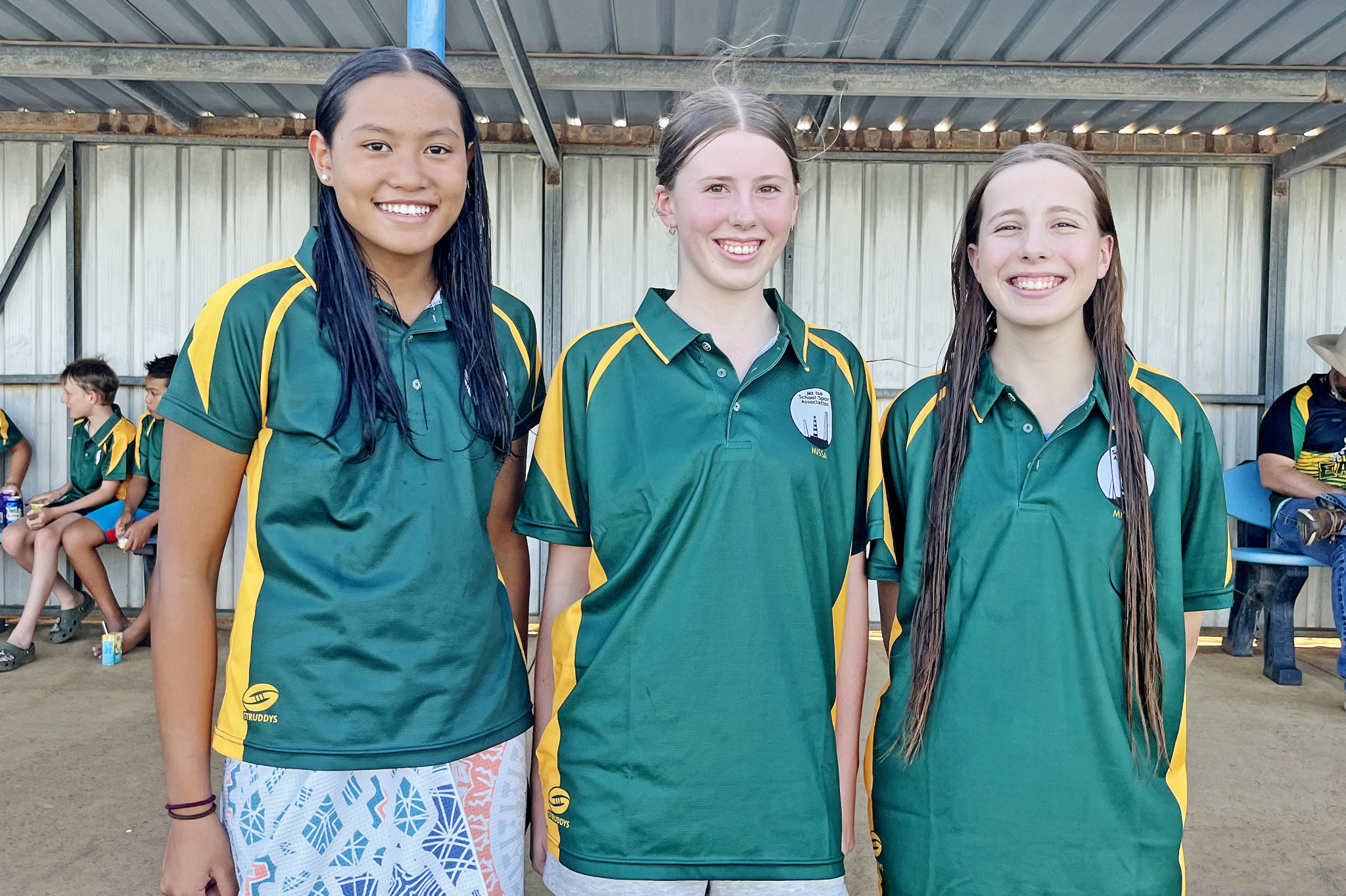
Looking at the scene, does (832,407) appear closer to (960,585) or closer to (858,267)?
(960,585)

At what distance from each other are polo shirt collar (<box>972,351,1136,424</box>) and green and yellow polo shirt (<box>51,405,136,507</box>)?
6.21 m

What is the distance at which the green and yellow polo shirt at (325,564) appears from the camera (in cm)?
149

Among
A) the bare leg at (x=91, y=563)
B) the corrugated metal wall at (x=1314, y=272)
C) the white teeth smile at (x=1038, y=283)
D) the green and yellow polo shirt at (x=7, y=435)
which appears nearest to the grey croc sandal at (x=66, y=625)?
the bare leg at (x=91, y=563)

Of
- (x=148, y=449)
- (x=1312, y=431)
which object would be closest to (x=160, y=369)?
(x=148, y=449)

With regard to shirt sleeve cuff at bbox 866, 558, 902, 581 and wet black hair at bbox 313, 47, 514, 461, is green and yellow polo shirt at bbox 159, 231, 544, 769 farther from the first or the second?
shirt sleeve cuff at bbox 866, 558, 902, 581

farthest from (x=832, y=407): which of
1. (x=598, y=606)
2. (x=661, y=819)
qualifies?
(x=661, y=819)

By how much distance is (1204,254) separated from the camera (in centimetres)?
692

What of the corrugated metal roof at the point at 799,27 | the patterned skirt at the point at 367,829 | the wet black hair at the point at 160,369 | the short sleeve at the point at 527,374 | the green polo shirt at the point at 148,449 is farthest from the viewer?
the green polo shirt at the point at 148,449

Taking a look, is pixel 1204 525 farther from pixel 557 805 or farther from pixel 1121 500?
pixel 557 805

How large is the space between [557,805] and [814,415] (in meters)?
0.80

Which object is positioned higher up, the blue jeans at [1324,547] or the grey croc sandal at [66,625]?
the blue jeans at [1324,547]

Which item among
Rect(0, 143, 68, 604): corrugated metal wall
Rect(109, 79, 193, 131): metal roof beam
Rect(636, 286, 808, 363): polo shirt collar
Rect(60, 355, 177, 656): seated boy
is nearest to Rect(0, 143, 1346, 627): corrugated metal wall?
Rect(0, 143, 68, 604): corrugated metal wall

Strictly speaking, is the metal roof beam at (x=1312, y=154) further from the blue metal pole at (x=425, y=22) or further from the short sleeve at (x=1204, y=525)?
the blue metal pole at (x=425, y=22)

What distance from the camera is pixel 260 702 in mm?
1511
